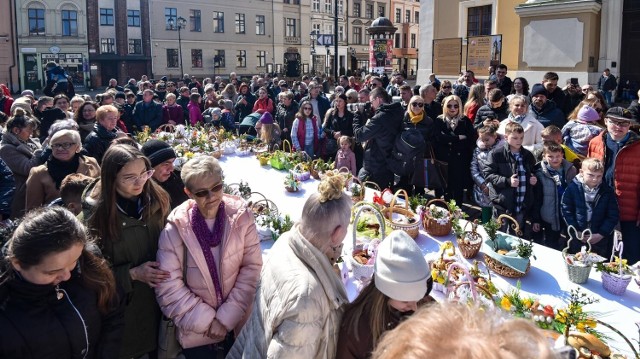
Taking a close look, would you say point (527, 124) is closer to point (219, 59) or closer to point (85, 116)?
point (85, 116)

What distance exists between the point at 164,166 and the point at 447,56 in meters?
16.5

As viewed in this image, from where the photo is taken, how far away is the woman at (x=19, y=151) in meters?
5.25

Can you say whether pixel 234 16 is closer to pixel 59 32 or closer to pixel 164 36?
pixel 164 36

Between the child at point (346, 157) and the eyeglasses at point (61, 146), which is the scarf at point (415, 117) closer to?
the child at point (346, 157)

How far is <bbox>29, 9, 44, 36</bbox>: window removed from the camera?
1415 inches

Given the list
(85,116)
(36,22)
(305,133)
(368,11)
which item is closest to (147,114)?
(85,116)

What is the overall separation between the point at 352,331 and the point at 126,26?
143 feet

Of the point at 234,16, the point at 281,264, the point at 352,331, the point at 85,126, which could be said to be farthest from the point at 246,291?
the point at 234,16

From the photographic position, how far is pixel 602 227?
13.7 ft

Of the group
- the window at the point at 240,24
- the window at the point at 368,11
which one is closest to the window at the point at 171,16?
the window at the point at 240,24

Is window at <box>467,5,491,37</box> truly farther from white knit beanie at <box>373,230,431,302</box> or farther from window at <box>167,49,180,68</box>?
window at <box>167,49,180,68</box>

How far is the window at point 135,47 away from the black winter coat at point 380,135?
130 feet

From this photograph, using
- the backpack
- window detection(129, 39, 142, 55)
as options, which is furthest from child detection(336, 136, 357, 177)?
window detection(129, 39, 142, 55)

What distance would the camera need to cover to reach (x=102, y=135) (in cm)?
552
